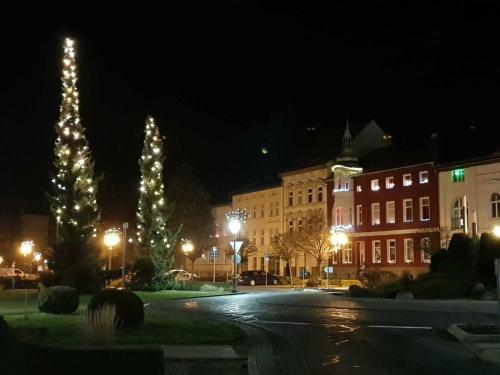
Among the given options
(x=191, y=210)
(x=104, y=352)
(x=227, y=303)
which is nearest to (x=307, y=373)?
(x=104, y=352)

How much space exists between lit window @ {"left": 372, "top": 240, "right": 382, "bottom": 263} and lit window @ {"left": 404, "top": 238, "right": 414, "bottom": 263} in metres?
3.66

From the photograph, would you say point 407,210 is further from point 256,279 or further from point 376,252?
point 256,279

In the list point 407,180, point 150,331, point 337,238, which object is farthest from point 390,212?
point 150,331

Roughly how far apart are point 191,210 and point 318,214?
22.1 m

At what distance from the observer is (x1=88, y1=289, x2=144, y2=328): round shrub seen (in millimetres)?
17047

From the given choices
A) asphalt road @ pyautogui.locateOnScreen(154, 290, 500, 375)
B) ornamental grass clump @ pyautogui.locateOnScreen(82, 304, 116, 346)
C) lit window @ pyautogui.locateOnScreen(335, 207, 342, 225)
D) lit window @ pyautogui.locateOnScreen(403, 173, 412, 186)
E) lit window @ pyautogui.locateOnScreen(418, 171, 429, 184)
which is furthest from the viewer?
lit window @ pyautogui.locateOnScreen(335, 207, 342, 225)

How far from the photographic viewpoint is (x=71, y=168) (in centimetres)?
4284

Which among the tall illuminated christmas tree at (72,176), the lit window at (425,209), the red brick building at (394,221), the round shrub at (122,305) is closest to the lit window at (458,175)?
the red brick building at (394,221)

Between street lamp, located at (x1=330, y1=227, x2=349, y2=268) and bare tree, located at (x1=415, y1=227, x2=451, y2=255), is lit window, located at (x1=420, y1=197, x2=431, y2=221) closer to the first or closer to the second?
bare tree, located at (x1=415, y1=227, x2=451, y2=255)

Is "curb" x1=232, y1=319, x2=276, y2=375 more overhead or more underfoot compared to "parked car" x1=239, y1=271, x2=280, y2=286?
more underfoot

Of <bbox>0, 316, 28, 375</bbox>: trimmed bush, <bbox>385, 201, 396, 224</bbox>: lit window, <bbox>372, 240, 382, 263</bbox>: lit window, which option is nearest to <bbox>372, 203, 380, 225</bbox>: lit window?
<bbox>385, 201, 396, 224</bbox>: lit window

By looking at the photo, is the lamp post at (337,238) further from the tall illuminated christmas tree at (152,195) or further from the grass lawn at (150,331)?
the grass lawn at (150,331)

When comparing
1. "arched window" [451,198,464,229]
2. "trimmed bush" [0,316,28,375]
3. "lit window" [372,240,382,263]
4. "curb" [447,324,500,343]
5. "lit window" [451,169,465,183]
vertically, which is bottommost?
"curb" [447,324,500,343]

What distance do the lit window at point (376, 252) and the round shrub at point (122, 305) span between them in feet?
167
